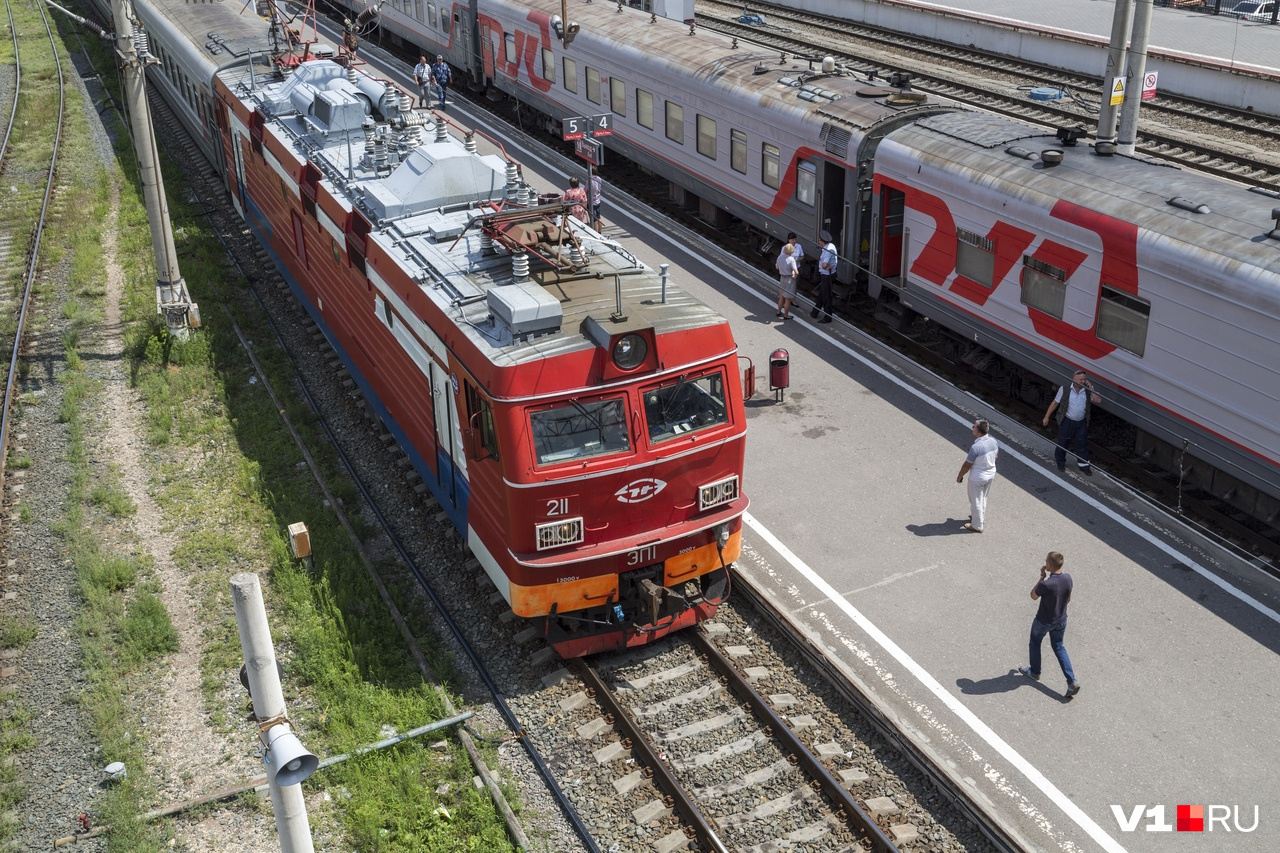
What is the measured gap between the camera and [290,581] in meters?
12.6

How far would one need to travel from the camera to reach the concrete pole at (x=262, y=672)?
626 centimetres

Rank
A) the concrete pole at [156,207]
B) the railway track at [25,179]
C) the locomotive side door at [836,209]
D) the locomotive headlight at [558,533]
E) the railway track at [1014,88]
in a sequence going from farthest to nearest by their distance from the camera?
the railway track at [1014,88] < the locomotive side door at [836,209] < the railway track at [25,179] < the concrete pole at [156,207] < the locomotive headlight at [558,533]

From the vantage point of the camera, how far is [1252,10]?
3691cm

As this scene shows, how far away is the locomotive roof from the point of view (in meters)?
10.5

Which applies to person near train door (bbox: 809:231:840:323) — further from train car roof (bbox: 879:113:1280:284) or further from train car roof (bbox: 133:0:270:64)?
train car roof (bbox: 133:0:270:64)

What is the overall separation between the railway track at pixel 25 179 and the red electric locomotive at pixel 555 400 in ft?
20.0

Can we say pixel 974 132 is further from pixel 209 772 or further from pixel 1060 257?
pixel 209 772

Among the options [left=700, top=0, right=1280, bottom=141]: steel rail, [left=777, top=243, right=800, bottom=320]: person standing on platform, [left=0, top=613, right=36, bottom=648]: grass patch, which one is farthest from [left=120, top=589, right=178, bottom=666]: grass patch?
[left=700, top=0, right=1280, bottom=141]: steel rail

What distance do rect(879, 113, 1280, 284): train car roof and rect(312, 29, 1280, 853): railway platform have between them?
3.09m

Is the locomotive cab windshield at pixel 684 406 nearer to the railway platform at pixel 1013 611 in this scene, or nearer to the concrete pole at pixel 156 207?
the railway platform at pixel 1013 611

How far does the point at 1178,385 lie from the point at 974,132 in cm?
535

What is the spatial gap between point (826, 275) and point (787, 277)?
0.61 m

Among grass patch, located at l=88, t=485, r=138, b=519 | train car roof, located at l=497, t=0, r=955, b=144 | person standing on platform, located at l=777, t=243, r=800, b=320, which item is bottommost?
grass patch, located at l=88, t=485, r=138, b=519

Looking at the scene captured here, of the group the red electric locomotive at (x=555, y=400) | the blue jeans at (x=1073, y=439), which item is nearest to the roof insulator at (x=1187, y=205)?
the blue jeans at (x=1073, y=439)
